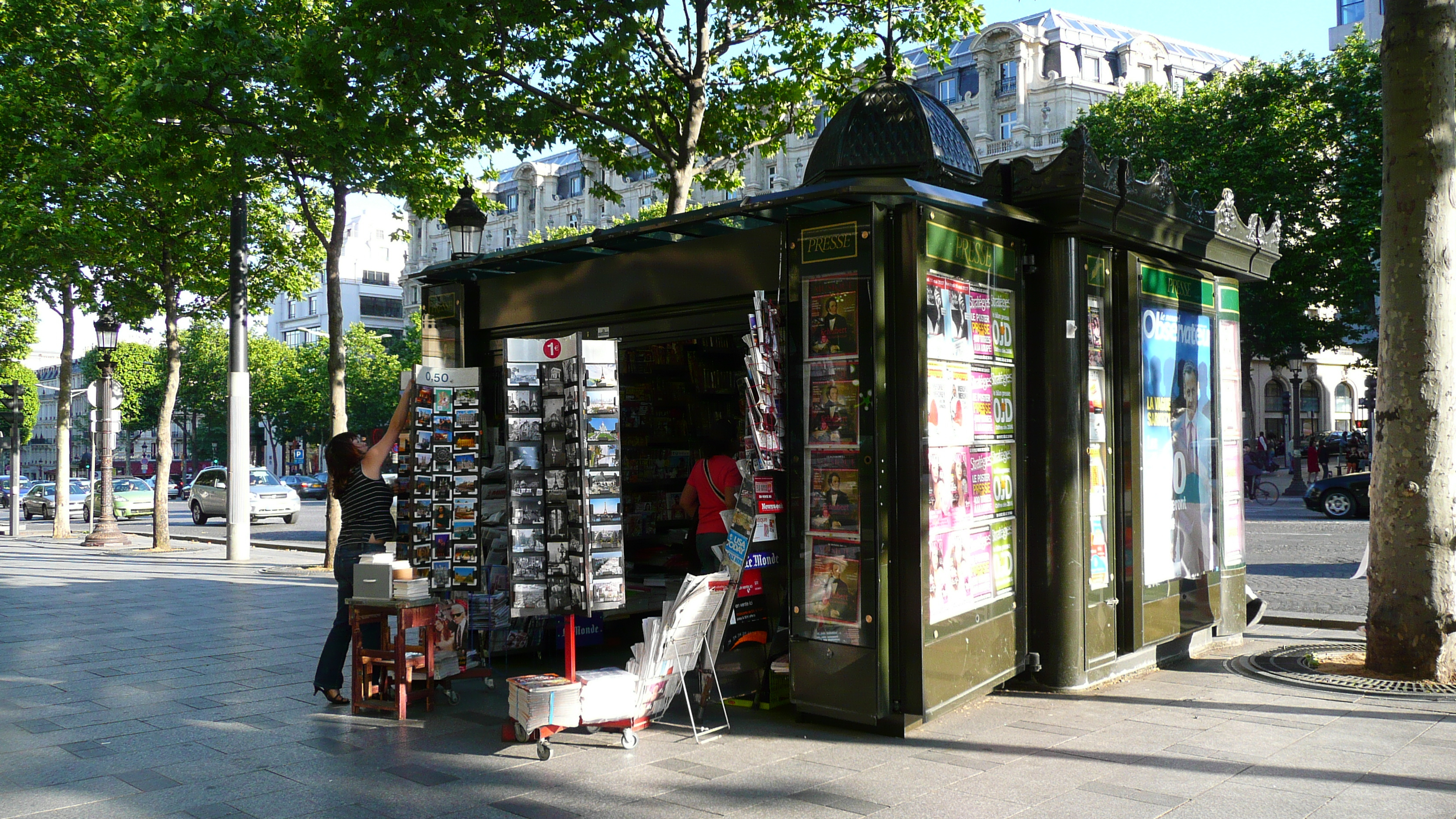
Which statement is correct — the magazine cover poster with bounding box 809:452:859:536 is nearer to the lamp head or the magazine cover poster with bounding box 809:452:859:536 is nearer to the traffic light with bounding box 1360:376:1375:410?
the lamp head

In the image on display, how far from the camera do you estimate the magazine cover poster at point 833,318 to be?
614 cm

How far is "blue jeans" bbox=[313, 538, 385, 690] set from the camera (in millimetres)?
7090

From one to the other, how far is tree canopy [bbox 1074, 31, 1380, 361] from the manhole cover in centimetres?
2329

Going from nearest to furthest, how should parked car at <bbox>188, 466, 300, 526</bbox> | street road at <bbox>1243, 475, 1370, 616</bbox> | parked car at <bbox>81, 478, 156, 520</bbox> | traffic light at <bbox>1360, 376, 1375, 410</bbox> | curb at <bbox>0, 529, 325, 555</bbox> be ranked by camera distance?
1. street road at <bbox>1243, 475, 1370, 616</bbox>
2. curb at <bbox>0, 529, 325, 555</bbox>
3. traffic light at <bbox>1360, 376, 1375, 410</bbox>
4. parked car at <bbox>188, 466, 300, 526</bbox>
5. parked car at <bbox>81, 478, 156, 520</bbox>

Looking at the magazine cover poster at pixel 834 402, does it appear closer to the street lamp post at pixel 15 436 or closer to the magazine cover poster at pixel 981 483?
the magazine cover poster at pixel 981 483

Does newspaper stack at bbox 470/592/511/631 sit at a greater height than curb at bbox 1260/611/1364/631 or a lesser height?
greater

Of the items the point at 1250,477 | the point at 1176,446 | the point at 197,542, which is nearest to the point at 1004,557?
the point at 1176,446

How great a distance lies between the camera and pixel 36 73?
17797mm

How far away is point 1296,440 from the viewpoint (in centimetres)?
4844

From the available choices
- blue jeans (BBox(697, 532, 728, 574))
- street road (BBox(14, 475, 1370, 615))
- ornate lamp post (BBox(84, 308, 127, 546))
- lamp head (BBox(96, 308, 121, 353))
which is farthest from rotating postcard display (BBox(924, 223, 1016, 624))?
lamp head (BBox(96, 308, 121, 353))

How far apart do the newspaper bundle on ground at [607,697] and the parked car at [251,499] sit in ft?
83.9

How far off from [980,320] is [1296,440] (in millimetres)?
48136

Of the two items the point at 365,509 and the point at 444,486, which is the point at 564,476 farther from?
the point at 365,509

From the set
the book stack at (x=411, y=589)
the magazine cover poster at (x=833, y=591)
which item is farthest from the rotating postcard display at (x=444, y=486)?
the magazine cover poster at (x=833, y=591)
